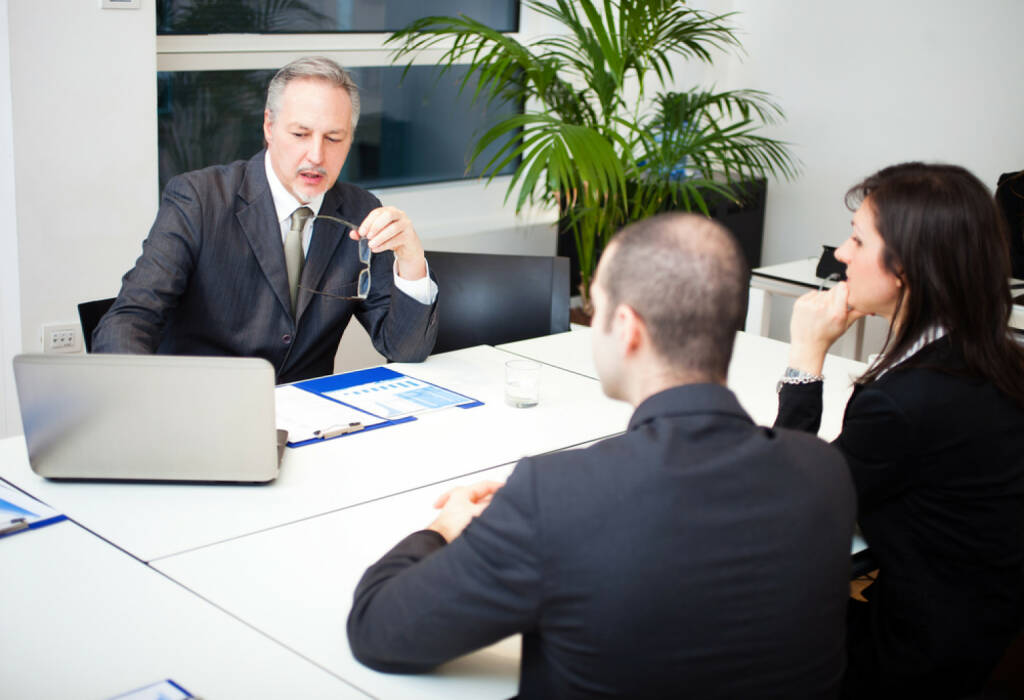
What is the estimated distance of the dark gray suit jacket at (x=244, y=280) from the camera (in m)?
2.48

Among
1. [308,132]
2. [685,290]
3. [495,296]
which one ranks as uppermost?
[308,132]

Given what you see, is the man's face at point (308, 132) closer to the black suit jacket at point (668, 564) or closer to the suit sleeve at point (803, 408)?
the suit sleeve at point (803, 408)

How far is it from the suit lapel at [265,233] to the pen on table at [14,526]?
1.02 metres

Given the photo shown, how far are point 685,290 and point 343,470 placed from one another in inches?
37.2

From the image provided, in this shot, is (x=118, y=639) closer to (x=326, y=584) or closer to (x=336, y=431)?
(x=326, y=584)

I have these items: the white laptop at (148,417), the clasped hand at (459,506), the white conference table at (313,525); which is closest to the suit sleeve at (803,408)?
the white conference table at (313,525)

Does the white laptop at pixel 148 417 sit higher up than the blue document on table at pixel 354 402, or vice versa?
the white laptop at pixel 148 417

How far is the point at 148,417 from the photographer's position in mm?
1722

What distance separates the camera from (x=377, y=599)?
4.15 feet

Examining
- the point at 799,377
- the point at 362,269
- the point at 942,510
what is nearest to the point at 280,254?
the point at 362,269

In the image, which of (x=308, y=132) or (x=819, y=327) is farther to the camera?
(x=308, y=132)

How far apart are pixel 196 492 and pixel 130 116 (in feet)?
6.56

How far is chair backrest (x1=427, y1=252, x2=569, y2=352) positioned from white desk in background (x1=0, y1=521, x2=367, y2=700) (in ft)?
5.64

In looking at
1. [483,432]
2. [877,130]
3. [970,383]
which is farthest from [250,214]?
[877,130]
